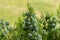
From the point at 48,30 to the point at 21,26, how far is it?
0.13 meters

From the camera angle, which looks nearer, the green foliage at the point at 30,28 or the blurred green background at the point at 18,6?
the green foliage at the point at 30,28

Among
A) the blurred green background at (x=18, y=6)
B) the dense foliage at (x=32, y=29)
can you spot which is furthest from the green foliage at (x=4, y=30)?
the blurred green background at (x=18, y=6)

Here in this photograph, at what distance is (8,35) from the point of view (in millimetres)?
902

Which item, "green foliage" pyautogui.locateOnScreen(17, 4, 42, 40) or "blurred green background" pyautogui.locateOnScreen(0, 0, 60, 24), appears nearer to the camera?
"green foliage" pyautogui.locateOnScreen(17, 4, 42, 40)

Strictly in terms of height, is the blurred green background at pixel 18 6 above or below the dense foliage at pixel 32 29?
below

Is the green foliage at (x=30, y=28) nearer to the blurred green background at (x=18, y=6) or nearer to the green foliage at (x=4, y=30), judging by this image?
the green foliage at (x=4, y=30)

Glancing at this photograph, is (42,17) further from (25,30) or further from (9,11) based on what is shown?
(9,11)

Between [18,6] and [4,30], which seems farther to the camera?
[18,6]

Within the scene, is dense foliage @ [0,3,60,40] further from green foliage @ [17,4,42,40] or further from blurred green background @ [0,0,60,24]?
blurred green background @ [0,0,60,24]

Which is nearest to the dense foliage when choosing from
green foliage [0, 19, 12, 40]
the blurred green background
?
green foliage [0, 19, 12, 40]

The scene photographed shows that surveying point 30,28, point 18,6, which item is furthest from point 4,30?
point 18,6

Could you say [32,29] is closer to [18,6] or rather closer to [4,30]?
[4,30]

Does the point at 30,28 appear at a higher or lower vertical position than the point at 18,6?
higher

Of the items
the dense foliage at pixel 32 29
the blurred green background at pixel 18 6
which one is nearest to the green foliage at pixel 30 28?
the dense foliage at pixel 32 29
